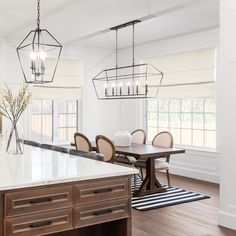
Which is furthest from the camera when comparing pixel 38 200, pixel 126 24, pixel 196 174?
pixel 196 174

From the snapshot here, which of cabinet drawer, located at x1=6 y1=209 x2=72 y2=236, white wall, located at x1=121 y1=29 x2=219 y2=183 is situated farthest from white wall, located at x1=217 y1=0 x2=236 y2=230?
white wall, located at x1=121 y1=29 x2=219 y2=183

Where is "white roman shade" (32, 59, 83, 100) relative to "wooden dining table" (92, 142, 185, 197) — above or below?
above

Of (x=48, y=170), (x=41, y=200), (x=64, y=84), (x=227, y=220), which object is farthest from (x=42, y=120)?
(x=41, y=200)

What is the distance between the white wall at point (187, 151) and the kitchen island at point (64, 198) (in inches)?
152

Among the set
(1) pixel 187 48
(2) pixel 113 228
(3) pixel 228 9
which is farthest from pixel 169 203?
(1) pixel 187 48

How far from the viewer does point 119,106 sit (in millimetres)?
8641

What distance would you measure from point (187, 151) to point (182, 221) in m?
2.80

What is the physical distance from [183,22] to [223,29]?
5.78 ft

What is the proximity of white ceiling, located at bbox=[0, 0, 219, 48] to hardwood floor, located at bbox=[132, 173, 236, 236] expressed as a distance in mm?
2604

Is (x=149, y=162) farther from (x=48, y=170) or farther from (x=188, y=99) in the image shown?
(x=48, y=170)

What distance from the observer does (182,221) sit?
4254 millimetres

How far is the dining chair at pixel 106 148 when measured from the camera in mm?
5215

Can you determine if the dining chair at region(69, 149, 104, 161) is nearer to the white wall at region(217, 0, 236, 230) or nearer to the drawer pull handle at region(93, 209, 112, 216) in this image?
the drawer pull handle at region(93, 209, 112, 216)

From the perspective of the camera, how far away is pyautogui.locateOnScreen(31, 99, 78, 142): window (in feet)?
24.8
